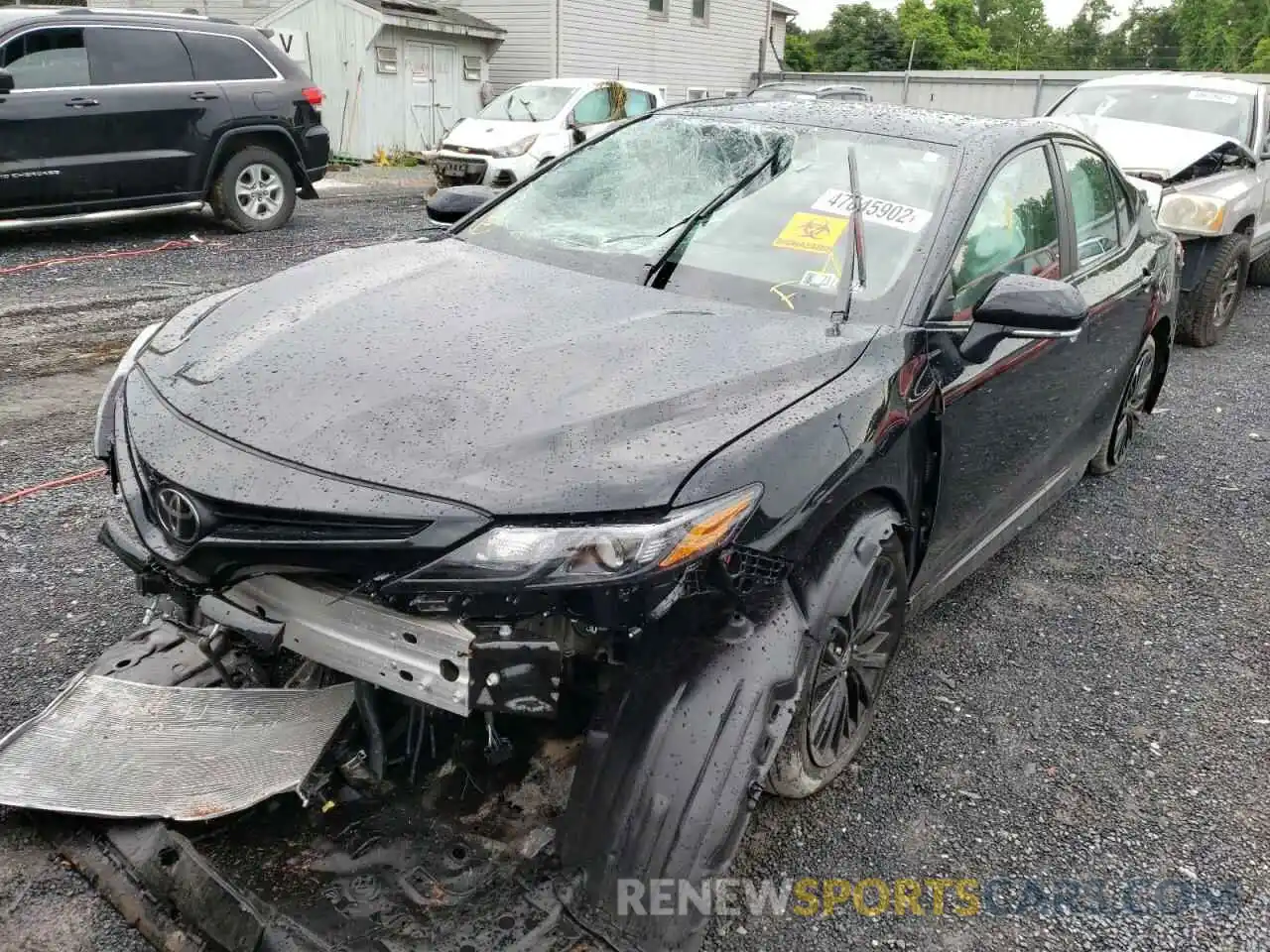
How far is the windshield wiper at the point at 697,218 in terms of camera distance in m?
2.97

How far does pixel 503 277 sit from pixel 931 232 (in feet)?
4.08

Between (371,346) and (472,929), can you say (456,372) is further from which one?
(472,929)

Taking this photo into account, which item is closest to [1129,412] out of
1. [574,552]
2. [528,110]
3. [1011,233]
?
[1011,233]

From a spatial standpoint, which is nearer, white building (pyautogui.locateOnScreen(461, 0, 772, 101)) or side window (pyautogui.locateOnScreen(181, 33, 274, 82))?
side window (pyautogui.locateOnScreen(181, 33, 274, 82))

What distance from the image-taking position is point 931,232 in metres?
2.90

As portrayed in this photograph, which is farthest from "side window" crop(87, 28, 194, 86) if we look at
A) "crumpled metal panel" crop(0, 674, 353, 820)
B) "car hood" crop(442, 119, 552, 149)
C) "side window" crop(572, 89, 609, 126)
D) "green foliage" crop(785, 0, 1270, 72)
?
"green foliage" crop(785, 0, 1270, 72)

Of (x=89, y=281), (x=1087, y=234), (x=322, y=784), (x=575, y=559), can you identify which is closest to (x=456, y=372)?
(x=575, y=559)

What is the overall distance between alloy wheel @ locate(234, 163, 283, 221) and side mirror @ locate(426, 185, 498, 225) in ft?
21.1

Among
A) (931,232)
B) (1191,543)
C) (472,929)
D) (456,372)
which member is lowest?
(1191,543)

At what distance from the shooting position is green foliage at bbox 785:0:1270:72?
39.1m

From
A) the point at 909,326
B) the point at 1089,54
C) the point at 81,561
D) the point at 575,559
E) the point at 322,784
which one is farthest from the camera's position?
the point at 1089,54

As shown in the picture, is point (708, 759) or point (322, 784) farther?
point (322, 784)

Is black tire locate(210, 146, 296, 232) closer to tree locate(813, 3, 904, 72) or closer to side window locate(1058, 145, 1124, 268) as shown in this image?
side window locate(1058, 145, 1124, 268)

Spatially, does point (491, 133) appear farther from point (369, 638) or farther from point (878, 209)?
point (369, 638)
